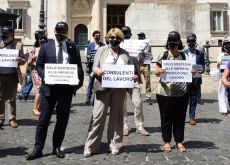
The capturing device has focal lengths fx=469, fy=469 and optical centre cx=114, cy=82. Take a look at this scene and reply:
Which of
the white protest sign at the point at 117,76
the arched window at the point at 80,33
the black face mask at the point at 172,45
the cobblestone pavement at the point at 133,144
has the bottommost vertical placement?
the cobblestone pavement at the point at 133,144

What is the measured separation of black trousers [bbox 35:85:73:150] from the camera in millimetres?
7051

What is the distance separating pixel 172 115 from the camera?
7602 millimetres

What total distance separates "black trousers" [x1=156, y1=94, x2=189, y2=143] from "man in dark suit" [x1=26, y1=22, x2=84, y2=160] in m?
1.43

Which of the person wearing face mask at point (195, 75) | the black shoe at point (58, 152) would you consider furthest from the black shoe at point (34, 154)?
the person wearing face mask at point (195, 75)

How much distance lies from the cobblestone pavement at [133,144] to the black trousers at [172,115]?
0.29 m

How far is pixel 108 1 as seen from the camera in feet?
146

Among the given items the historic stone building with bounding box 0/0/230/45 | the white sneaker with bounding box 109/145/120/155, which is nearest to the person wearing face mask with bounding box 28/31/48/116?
the white sneaker with bounding box 109/145/120/155

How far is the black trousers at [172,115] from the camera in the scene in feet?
24.7

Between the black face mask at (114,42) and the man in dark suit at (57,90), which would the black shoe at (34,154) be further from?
the black face mask at (114,42)

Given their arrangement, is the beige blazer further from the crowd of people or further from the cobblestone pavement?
the cobblestone pavement

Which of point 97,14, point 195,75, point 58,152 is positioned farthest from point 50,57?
point 97,14

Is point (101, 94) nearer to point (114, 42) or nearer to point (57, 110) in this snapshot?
point (57, 110)

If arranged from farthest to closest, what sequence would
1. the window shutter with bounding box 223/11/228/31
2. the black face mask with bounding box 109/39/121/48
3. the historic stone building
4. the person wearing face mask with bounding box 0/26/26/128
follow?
the window shutter with bounding box 223/11/228/31 < the historic stone building < the person wearing face mask with bounding box 0/26/26/128 < the black face mask with bounding box 109/39/121/48

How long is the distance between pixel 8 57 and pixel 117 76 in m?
3.04
